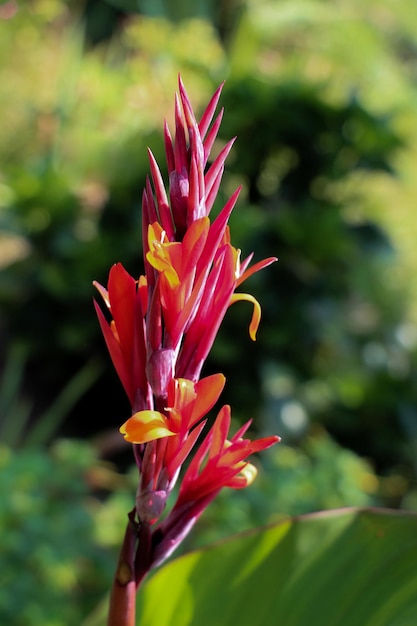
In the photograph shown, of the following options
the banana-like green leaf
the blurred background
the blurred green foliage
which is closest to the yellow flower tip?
the banana-like green leaf

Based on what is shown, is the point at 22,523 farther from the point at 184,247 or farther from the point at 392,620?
the point at 184,247

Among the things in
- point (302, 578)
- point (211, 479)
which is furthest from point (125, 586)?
point (302, 578)

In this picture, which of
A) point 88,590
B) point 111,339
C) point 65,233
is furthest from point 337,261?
point 111,339

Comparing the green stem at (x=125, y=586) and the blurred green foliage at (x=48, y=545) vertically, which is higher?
the green stem at (x=125, y=586)

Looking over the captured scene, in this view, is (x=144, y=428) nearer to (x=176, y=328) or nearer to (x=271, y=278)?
(x=176, y=328)

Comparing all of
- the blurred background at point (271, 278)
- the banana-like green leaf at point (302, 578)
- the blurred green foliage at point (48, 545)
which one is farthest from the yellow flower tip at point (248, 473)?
the blurred background at point (271, 278)

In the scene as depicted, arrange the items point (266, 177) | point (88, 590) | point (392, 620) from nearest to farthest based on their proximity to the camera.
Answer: point (392, 620)
point (88, 590)
point (266, 177)

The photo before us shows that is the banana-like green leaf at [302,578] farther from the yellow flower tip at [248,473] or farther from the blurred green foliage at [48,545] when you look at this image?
the blurred green foliage at [48,545]

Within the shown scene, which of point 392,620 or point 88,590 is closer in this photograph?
point 392,620
